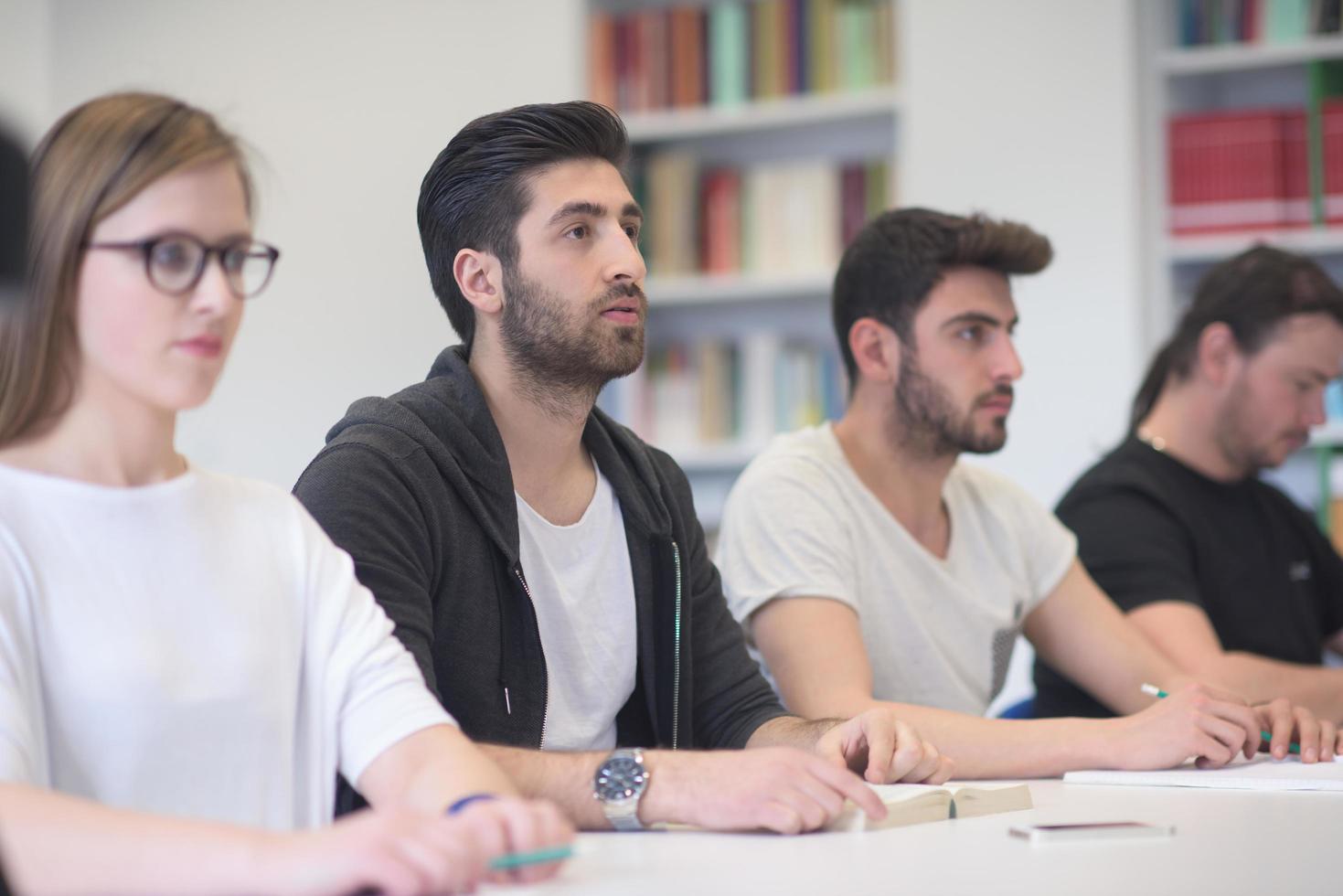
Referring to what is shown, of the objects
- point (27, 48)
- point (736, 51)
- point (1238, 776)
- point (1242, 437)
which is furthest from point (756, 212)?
point (1238, 776)

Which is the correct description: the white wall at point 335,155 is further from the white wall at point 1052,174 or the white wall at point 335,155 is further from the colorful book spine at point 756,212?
the white wall at point 1052,174

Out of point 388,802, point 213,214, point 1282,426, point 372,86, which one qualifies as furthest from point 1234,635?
point 372,86

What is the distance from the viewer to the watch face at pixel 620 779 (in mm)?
1340

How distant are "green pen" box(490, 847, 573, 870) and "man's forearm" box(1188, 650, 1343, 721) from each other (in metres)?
1.67

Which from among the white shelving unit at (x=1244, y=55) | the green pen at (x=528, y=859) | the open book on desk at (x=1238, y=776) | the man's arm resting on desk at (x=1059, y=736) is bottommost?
the open book on desk at (x=1238, y=776)

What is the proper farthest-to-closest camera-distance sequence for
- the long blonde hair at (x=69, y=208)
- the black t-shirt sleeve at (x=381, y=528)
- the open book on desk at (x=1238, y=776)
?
the open book on desk at (x=1238, y=776), the black t-shirt sleeve at (x=381, y=528), the long blonde hair at (x=69, y=208)

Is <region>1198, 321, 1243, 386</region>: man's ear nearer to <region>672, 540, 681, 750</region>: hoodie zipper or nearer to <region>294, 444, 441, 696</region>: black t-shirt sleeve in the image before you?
<region>672, 540, 681, 750</region>: hoodie zipper

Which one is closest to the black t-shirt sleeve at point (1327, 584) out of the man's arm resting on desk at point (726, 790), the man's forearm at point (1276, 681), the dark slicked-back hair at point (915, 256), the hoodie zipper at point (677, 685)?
the man's forearm at point (1276, 681)

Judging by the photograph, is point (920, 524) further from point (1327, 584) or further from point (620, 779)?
point (1327, 584)

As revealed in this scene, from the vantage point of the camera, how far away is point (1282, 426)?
2881 millimetres

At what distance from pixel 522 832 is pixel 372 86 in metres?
3.53

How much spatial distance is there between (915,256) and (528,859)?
1.59 meters

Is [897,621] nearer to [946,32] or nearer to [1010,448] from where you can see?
[1010,448]

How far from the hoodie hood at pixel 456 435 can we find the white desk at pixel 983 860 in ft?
1.61
